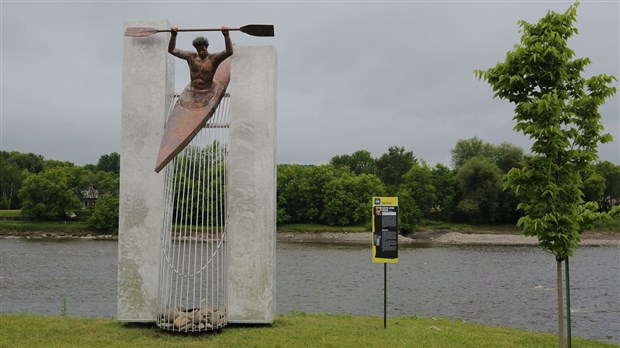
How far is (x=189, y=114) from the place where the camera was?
35.7 ft

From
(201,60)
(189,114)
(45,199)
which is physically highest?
(201,60)

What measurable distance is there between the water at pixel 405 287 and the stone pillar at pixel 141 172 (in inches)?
338

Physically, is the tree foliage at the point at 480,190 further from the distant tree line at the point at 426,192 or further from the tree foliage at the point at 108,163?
the tree foliage at the point at 108,163

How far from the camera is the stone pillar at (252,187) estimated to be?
435 inches

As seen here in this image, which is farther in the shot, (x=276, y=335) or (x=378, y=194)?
(x=378, y=194)

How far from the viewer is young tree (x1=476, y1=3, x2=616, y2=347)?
8.80 meters

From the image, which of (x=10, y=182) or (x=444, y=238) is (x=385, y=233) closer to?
(x=444, y=238)

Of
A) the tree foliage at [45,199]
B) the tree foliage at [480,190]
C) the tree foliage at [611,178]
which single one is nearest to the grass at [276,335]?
the tree foliage at [480,190]

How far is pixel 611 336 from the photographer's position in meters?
16.7

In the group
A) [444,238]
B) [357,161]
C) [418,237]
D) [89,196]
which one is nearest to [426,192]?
[418,237]

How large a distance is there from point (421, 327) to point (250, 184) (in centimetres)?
463

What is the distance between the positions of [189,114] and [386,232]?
15.2ft

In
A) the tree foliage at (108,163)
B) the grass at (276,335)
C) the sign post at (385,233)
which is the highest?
the tree foliage at (108,163)

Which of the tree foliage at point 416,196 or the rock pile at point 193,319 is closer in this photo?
the rock pile at point 193,319
